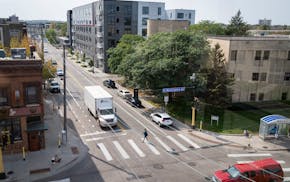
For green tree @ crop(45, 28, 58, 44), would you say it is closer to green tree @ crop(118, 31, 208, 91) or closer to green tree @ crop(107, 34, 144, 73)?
green tree @ crop(107, 34, 144, 73)

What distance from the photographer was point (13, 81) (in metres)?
23.7

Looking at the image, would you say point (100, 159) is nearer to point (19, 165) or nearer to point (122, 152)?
point (122, 152)

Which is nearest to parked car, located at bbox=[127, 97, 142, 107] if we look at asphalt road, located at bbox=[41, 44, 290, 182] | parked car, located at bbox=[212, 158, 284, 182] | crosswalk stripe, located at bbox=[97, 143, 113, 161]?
A: asphalt road, located at bbox=[41, 44, 290, 182]

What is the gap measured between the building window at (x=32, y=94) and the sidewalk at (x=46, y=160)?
4.49 m

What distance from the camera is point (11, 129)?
24188 mm

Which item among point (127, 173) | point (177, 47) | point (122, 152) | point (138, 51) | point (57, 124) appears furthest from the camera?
point (138, 51)

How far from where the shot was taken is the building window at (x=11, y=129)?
2398 centimetres

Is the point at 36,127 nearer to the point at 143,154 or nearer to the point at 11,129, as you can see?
the point at 11,129

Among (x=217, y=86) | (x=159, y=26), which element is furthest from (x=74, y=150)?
(x=159, y=26)

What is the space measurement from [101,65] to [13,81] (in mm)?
50102

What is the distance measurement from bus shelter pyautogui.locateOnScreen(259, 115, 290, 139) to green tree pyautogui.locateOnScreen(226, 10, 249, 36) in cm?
5838

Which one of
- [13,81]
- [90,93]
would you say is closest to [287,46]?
[90,93]

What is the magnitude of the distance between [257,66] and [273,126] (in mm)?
15213

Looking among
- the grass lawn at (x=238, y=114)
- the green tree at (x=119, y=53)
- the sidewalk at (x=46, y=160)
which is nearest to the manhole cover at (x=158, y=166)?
the sidewalk at (x=46, y=160)
